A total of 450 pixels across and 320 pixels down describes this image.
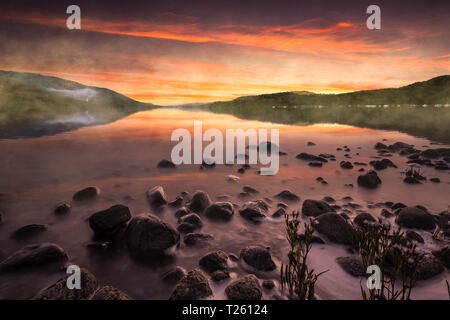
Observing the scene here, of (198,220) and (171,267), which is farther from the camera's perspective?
(198,220)

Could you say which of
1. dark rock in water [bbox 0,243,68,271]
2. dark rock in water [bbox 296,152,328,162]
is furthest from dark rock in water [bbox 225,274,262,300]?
dark rock in water [bbox 296,152,328,162]

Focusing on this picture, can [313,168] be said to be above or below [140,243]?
above

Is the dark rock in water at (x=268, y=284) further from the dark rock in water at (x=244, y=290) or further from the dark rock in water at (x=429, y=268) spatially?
the dark rock in water at (x=429, y=268)

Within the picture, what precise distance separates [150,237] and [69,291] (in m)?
1.45

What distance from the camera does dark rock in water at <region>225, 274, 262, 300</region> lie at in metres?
3.42

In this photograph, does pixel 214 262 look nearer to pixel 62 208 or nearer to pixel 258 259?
pixel 258 259

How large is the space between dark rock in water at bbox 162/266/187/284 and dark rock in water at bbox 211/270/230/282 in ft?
1.59

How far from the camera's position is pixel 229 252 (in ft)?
15.2

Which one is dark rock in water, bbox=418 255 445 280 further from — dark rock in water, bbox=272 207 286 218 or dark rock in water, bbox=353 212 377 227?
dark rock in water, bbox=272 207 286 218

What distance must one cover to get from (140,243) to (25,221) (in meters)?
3.30

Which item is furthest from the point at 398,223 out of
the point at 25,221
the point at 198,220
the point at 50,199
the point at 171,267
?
the point at 50,199

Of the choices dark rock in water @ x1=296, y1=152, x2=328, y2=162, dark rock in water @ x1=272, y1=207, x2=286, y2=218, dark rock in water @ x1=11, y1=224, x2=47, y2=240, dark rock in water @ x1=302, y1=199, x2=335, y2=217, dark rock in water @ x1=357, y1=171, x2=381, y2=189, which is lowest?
dark rock in water @ x1=11, y1=224, x2=47, y2=240
